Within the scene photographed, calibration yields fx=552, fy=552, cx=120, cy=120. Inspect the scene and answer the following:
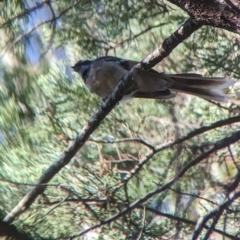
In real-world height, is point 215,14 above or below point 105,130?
below

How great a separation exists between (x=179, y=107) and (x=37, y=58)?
840mm

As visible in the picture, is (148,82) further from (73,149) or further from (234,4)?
(234,4)

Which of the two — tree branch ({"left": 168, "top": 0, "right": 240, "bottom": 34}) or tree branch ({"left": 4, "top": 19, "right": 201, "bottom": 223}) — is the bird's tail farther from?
tree branch ({"left": 168, "top": 0, "right": 240, "bottom": 34})

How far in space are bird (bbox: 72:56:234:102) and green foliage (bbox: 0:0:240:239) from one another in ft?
0.20

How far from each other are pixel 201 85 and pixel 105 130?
0.54 meters

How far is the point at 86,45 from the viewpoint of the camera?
2.91m

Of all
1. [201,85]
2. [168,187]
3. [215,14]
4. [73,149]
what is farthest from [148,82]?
[215,14]

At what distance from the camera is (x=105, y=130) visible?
282cm

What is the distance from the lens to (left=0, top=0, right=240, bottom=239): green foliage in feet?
8.30

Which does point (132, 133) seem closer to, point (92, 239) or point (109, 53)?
point (92, 239)

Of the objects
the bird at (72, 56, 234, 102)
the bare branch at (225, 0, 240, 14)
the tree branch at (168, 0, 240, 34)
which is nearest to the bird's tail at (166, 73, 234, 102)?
the bird at (72, 56, 234, 102)

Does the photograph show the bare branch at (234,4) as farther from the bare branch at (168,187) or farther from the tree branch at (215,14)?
the bare branch at (168,187)

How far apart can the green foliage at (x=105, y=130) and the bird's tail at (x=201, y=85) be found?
0.08 m

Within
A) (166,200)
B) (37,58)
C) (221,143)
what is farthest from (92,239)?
(37,58)
